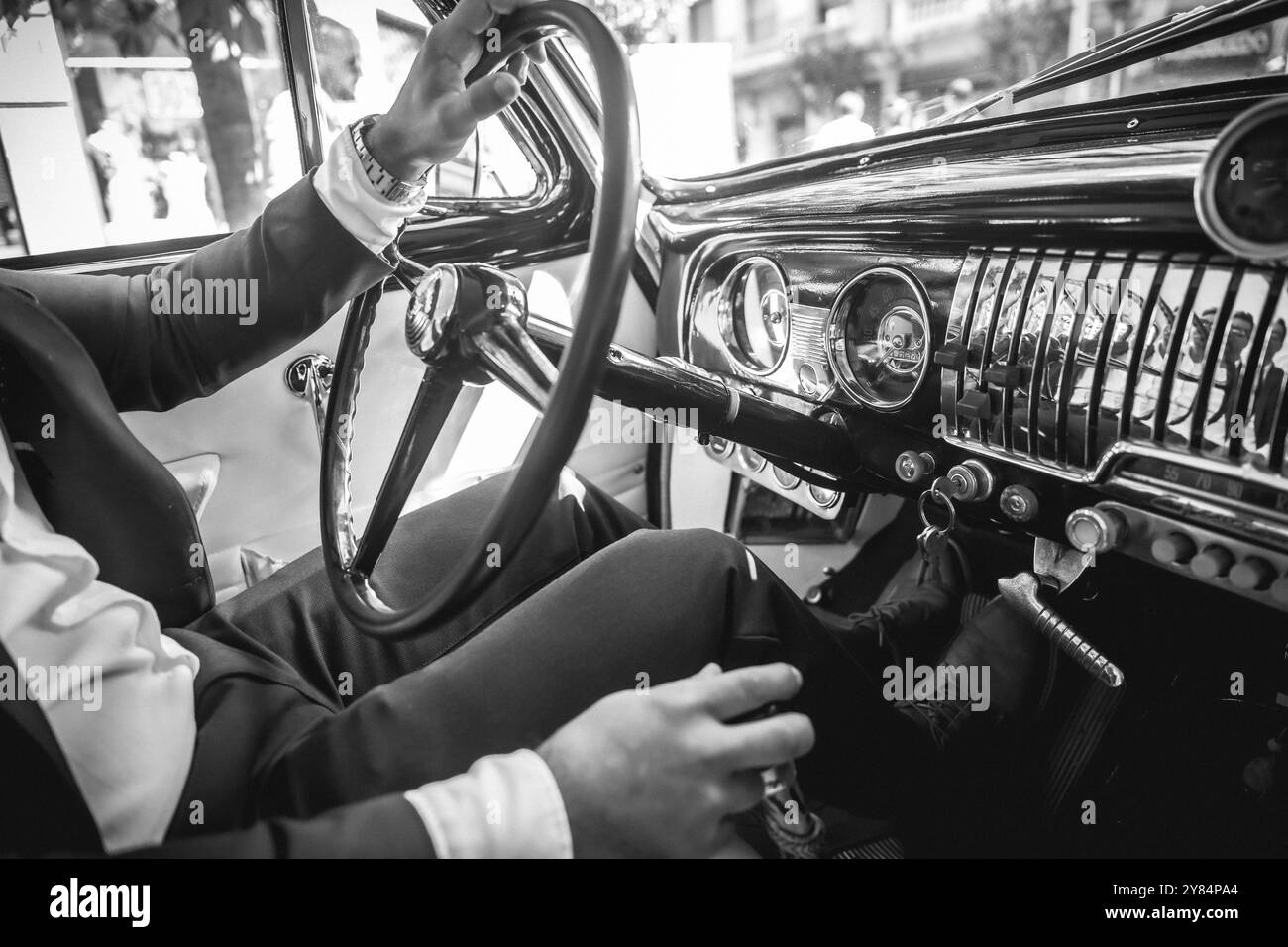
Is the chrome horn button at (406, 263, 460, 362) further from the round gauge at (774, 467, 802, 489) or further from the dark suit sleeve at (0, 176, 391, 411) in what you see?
the round gauge at (774, 467, 802, 489)

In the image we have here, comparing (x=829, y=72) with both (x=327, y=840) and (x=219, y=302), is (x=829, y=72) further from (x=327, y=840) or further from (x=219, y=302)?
(x=327, y=840)

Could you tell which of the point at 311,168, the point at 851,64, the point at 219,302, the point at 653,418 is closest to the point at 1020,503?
the point at 653,418

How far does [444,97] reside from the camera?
998 mm

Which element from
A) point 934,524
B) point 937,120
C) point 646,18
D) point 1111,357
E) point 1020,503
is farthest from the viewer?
point 646,18

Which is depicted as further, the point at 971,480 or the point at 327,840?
the point at 971,480

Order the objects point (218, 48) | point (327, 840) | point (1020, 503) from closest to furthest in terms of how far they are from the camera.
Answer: point (327, 840), point (1020, 503), point (218, 48)

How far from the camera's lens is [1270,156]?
0.69 metres

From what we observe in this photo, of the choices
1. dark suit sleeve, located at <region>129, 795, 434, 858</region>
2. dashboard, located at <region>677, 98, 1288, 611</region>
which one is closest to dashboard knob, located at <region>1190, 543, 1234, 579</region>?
dashboard, located at <region>677, 98, 1288, 611</region>

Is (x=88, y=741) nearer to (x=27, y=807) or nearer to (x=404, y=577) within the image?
(x=27, y=807)

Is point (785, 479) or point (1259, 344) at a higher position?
point (1259, 344)

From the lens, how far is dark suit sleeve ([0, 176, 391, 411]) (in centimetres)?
107

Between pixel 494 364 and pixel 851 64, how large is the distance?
1033 mm

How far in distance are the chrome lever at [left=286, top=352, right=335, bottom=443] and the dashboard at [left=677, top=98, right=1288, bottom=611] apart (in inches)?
29.4
